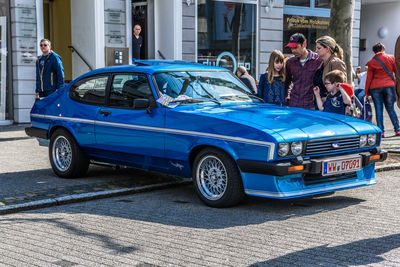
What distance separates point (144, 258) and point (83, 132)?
3.56m

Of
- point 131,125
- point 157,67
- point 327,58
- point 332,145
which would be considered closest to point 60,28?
point 157,67

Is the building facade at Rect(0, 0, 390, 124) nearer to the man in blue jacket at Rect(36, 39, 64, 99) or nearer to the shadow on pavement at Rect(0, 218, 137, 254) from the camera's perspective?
the man in blue jacket at Rect(36, 39, 64, 99)

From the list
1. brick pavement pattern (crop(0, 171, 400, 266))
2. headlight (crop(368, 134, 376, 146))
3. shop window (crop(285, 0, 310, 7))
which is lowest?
brick pavement pattern (crop(0, 171, 400, 266))

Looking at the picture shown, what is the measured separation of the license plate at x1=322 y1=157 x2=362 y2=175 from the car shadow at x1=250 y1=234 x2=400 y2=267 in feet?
3.76

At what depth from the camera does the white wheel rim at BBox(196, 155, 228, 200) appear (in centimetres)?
621

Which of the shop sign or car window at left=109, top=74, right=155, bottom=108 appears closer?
car window at left=109, top=74, right=155, bottom=108

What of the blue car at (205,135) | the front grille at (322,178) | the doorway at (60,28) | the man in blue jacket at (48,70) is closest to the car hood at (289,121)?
the blue car at (205,135)

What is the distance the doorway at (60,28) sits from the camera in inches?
672

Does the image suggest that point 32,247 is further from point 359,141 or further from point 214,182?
point 359,141

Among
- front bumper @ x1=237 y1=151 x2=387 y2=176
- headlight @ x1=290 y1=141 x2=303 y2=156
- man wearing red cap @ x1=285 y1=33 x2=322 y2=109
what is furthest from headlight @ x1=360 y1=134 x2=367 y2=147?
man wearing red cap @ x1=285 y1=33 x2=322 y2=109

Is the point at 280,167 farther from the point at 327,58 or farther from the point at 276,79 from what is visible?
the point at 276,79

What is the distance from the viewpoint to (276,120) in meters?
6.25

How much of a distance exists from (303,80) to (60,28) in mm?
10915

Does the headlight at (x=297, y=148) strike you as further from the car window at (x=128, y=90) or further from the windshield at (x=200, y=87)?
the car window at (x=128, y=90)
